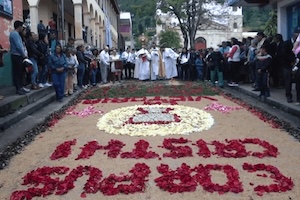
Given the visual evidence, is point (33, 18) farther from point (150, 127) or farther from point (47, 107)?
point (150, 127)

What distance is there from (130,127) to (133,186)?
10.9 feet

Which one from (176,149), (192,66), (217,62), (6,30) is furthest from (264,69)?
(192,66)

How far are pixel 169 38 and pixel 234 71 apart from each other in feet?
161

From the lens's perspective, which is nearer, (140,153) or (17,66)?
(140,153)

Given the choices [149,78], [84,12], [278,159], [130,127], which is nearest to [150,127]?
[130,127]

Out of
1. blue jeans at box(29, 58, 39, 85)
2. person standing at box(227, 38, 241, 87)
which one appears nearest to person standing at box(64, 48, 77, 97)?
blue jeans at box(29, 58, 39, 85)

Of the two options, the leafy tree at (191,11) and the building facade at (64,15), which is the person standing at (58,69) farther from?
the leafy tree at (191,11)

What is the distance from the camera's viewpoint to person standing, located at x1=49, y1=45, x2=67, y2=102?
11.3 meters

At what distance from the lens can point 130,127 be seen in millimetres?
7582

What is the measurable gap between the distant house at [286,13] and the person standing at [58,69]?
366 inches

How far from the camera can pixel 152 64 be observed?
67.1ft

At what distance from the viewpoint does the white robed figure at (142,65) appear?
66.1ft

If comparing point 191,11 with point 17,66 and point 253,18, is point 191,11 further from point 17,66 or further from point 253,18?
point 253,18

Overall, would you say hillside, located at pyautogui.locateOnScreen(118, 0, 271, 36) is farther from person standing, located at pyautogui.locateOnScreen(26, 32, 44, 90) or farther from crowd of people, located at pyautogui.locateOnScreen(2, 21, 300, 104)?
person standing, located at pyautogui.locateOnScreen(26, 32, 44, 90)
